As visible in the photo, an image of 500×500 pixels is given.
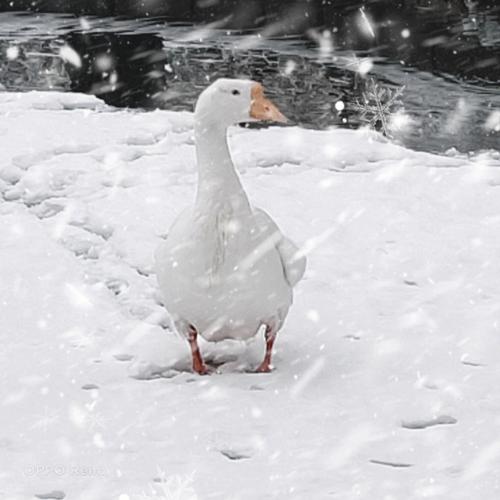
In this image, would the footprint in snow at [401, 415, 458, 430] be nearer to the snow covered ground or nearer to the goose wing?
the snow covered ground

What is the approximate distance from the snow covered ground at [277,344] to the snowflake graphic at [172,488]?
1 centimetres

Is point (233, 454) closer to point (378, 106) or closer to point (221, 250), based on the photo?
point (221, 250)

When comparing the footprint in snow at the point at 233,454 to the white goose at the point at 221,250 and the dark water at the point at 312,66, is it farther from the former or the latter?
the dark water at the point at 312,66

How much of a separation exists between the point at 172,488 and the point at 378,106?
10.4 meters

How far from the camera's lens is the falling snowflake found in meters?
12.7

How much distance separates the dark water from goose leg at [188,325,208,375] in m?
7.24

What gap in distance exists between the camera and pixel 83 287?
583cm

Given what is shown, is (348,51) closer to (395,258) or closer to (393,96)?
(393,96)

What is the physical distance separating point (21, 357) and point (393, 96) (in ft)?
33.0

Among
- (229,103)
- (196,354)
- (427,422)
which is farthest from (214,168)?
(427,422)

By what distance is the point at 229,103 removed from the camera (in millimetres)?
4414

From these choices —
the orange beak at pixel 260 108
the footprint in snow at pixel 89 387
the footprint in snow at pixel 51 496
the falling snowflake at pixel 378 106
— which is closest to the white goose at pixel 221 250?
the orange beak at pixel 260 108

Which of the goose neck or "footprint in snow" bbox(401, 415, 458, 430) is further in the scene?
the goose neck

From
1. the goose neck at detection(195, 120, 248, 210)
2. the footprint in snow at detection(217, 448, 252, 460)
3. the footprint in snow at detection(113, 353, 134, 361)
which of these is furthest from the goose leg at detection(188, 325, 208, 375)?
the footprint in snow at detection(217, 448, 252, 460)
